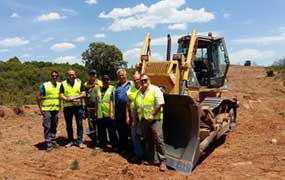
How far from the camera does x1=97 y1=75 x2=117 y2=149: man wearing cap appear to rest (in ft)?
28.3

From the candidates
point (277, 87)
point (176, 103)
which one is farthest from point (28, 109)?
point (277, 87)

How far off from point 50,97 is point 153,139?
9.17ft

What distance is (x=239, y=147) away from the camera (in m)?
9.16

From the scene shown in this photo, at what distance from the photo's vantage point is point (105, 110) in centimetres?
870

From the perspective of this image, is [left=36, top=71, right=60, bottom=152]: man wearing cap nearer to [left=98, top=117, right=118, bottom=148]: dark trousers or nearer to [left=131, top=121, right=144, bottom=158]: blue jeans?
[left=98, top=117, right=118, bottom=148]: dark trousers

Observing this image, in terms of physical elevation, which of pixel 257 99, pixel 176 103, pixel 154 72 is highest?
pixel 154 72

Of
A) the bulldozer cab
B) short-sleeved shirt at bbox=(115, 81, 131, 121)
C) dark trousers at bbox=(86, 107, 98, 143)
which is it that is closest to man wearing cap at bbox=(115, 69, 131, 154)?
short-sleeved shirt at bbox=(115, 81, 131, 121)

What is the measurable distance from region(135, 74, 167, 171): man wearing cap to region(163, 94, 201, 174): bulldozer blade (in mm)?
393

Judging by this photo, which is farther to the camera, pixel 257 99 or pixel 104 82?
pixel 257 99

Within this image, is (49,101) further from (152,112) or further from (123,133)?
(152,112)

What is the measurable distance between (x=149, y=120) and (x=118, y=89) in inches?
55.6

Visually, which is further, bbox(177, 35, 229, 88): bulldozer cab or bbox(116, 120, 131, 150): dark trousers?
bbox(177, 35, 229, 88): bulldozer cab

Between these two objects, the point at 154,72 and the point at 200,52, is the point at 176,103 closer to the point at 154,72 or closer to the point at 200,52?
the point at 154,72

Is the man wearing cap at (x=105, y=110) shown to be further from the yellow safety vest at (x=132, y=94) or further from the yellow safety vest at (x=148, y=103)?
the yellow safety vest at (x=148, y=103)
